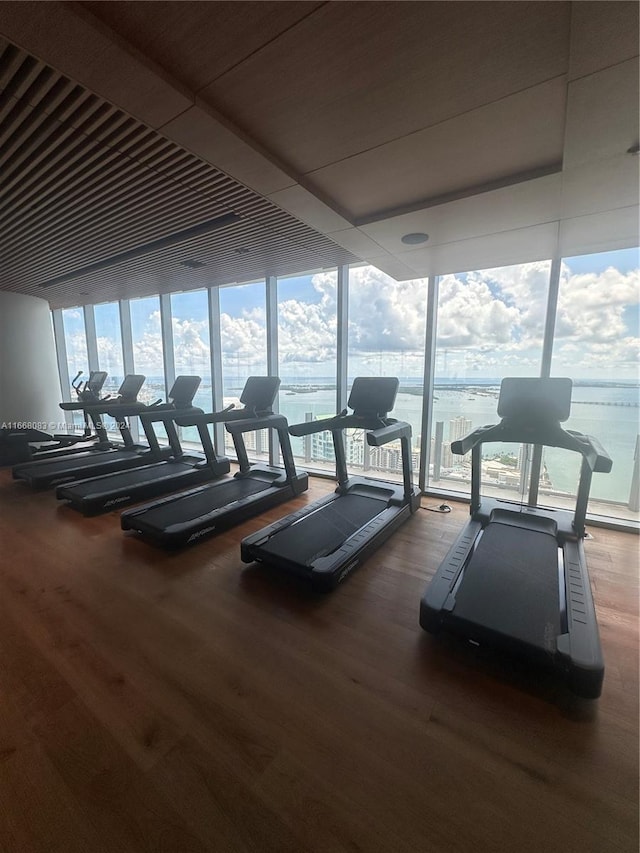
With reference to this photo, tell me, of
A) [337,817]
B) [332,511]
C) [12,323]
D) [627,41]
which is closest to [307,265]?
[332,511]

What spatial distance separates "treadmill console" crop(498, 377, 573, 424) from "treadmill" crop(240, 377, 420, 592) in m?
1.01

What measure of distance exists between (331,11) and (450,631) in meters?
2.93

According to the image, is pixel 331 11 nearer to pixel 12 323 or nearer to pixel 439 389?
pixel 439 389

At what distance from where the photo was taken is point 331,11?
4.52 ft

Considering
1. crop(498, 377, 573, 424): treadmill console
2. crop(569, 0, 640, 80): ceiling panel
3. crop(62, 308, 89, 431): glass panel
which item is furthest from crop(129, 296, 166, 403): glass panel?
crop(569, 0, 640, 80): ceiling panel

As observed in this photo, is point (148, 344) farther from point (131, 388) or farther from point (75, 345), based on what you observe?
point (75, 345)

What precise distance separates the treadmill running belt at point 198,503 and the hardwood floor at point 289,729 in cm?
82

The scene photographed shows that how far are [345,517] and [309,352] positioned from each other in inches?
111

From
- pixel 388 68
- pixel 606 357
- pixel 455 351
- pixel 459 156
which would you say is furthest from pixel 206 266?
pixel 606 357

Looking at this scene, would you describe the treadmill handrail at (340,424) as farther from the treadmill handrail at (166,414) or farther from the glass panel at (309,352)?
the treadmill handrail at (166,414)

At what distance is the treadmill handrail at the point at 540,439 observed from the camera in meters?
2.78

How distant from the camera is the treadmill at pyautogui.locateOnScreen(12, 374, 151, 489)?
496 cm

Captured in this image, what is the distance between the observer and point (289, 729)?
1536 millimetres

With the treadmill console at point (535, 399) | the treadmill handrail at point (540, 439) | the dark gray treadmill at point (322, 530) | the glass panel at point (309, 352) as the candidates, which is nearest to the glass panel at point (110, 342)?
the glass panel at point (309, 352)
